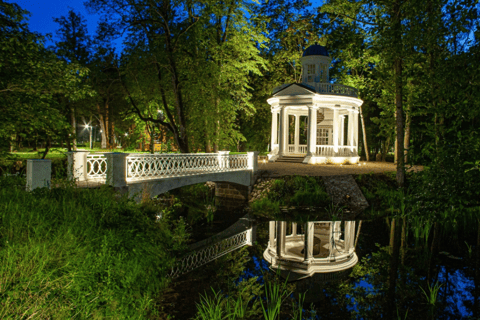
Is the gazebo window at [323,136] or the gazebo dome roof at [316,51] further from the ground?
the gazebo dome roof at [316,51]

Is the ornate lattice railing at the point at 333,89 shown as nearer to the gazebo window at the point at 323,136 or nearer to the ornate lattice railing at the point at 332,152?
the ornate lattice railing at the point at 332,152

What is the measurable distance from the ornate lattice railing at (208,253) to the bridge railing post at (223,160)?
4815mm

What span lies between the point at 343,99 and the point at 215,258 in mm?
17558

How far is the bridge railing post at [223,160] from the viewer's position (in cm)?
1539

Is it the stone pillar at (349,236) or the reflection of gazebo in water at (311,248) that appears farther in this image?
the stone pillar at (349,236)

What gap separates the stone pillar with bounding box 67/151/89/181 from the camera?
998cm

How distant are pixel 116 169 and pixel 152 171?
1.80m

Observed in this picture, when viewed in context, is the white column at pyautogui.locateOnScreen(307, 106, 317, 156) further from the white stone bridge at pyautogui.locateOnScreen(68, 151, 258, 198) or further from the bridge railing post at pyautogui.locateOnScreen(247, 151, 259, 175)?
the white stone bridge at pyautogui.locateOnScreen(68, 151, 258, 198)

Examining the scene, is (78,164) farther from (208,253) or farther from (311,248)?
(311,248)

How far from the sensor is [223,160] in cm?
1556

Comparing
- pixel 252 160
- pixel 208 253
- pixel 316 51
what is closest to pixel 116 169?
pixel 208 253

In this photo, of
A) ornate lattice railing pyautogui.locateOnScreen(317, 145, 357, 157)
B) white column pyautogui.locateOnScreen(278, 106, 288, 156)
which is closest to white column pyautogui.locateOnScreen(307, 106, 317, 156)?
ornate lattice railing pyautogui.locateOnScreen(317, 145, 357, 157)

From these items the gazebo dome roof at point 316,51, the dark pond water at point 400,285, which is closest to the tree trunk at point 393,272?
the dark pond water at point 400,285

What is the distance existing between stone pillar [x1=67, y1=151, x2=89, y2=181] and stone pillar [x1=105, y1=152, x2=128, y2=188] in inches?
35.5
